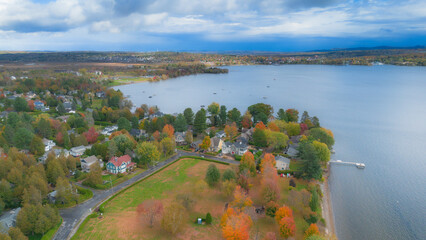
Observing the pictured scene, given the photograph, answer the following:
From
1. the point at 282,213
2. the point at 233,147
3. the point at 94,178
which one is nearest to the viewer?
the point at 282,213

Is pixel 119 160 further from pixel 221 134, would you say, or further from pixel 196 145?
pixel 221 134

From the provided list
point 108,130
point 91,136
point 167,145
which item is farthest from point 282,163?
point 108,130

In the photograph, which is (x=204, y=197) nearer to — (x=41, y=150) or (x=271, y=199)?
(x=271, y=199)

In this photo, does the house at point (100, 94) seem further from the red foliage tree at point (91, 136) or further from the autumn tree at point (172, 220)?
the autumn tree at point (172, 220)

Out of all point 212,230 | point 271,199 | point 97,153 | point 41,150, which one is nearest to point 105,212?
point 212,230

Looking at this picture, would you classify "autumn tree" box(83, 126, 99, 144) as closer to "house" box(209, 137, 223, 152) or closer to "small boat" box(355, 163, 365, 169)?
"house" box(209, 137, 223, 152)

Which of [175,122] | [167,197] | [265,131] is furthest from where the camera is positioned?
[175,122]
